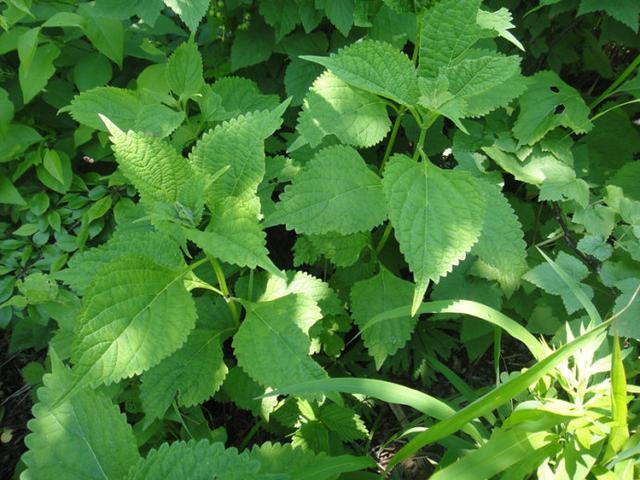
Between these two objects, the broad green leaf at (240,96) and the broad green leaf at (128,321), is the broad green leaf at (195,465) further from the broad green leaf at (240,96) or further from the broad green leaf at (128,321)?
the broad green leaf at (240,96)

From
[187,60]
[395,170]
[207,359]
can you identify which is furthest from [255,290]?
Result: [187,60]

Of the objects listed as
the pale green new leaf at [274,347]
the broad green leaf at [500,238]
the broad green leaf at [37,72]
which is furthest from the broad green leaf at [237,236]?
the broad green leaf at [37,72]

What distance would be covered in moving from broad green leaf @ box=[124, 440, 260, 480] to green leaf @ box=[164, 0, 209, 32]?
108cm

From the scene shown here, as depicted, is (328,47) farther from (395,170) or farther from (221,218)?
(221,218)

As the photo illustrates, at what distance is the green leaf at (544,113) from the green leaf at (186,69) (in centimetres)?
102

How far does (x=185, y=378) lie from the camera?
1.41 m

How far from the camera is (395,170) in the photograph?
1335 millimetres

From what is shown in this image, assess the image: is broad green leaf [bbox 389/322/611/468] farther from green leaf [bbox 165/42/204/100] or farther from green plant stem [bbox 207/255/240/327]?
green leaf [bbox 165/42/204/100]

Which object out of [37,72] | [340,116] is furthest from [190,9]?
[37,72]

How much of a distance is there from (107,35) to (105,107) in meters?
0.41

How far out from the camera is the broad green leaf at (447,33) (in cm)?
134

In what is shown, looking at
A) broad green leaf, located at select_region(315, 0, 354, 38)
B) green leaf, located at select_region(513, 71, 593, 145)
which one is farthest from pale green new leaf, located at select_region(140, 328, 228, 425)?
green leaf, located at select_region(513, 71, 593, 145)

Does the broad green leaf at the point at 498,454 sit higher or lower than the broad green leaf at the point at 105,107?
lower

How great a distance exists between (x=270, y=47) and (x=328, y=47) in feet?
0.70
